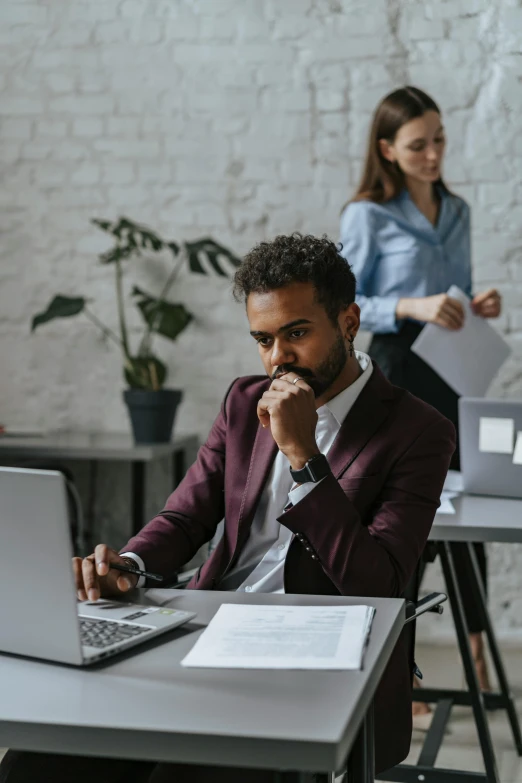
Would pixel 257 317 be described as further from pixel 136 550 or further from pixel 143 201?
pixel 143 201

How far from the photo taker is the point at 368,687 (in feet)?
3.45

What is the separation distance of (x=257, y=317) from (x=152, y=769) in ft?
2.45

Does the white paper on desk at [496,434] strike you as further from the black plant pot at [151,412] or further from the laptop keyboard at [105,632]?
the black plant pot at [151,412]

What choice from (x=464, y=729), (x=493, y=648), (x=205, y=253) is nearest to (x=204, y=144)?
(x=205, y=253)

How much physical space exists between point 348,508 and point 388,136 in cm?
176

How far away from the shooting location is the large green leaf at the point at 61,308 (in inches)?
147

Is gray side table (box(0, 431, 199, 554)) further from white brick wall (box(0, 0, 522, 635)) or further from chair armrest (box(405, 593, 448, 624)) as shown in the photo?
chair armrest (box(405, 593, 448, 624))

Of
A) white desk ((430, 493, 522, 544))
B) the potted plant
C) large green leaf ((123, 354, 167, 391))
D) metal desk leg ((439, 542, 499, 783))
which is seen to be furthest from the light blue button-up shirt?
large green leaf ((123, 354, 167, 391))

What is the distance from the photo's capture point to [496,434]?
86.9 inches

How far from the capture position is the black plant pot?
3.68 m

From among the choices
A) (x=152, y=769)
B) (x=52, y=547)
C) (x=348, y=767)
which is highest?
(x=52, y=547)

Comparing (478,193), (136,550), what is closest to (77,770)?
(136,550)

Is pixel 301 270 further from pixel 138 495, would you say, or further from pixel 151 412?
pixel 138 495

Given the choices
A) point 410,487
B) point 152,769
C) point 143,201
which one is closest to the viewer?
point 152,769
